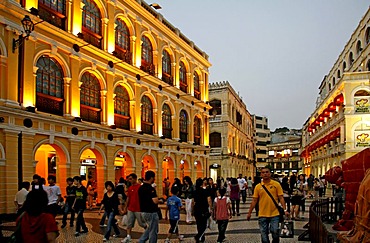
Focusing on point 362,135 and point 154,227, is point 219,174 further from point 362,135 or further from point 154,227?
point 154,227

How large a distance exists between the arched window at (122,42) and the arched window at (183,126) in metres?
9.44

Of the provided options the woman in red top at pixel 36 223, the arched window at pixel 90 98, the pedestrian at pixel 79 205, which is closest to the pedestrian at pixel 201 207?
the pedestrian at pixel 79 205

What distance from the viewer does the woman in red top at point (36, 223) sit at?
4.95 metres

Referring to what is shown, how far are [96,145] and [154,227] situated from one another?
14.3 meters

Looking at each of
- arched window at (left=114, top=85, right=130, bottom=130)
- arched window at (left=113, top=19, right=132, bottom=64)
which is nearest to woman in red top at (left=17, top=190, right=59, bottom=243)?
arched window at (left=114, top=85, right=130, bottom=130)

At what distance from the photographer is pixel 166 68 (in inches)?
1297

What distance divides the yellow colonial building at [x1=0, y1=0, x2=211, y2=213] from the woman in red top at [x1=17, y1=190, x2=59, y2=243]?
1249 centimetres

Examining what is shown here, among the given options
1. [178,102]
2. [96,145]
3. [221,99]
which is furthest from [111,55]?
[221,99]

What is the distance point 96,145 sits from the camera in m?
23.2

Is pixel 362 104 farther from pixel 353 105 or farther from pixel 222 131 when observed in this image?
pixel 222 131

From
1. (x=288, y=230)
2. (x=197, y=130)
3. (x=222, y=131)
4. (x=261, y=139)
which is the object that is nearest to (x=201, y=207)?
(x=288, y=230)

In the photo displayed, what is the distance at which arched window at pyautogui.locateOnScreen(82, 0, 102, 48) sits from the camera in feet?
75.6

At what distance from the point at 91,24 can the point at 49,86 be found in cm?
500

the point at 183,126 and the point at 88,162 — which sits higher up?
the point at 183,126
